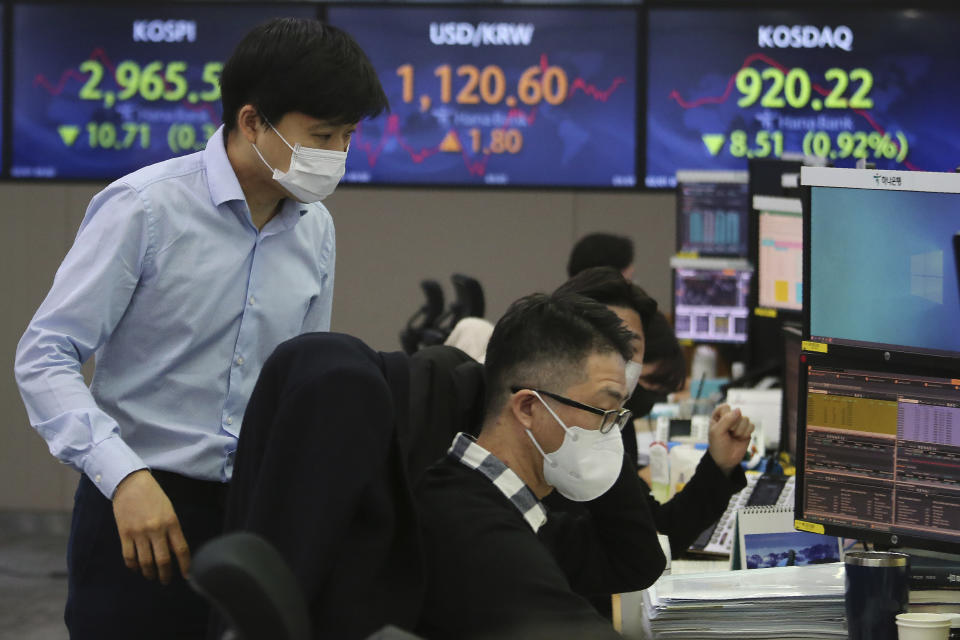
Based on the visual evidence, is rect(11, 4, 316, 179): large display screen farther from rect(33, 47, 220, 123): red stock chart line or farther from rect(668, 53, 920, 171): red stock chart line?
rect(668, 53, 920, 171): red stock chart line

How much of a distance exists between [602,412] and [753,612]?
0.37m

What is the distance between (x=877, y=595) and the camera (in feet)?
5.17

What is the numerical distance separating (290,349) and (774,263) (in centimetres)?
281

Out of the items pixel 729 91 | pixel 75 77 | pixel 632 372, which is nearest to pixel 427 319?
pixel 729 91

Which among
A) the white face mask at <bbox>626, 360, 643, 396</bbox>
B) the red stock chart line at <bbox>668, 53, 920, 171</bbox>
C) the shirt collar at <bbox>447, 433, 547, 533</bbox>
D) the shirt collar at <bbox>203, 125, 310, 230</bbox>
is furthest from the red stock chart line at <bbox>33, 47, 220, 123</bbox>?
the shirt collar at <bbox>447, 433, 547, 533</bbox>

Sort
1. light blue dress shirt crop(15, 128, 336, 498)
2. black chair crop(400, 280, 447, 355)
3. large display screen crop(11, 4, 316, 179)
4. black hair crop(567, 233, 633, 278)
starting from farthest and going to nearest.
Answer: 1. large display screen crop(11, 4, 316, 179)
2. black chair crop(400, 280, 447, 355)
3. black hair crop(567, 233, 633, 278)
4. light blue dress shirt crop(15, 128, 336, 498)

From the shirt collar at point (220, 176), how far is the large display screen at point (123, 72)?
4.07m

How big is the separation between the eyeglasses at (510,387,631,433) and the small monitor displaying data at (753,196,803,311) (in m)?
1.95

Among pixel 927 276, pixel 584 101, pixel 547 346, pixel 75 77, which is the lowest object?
pixel 547 346

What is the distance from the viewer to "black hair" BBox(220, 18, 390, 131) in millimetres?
1687

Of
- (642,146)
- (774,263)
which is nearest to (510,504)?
(774,263)

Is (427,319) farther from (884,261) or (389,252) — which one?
(884,261)

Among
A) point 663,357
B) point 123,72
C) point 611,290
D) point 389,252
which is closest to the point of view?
point 611,290

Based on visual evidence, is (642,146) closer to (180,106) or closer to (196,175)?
(180,106)
